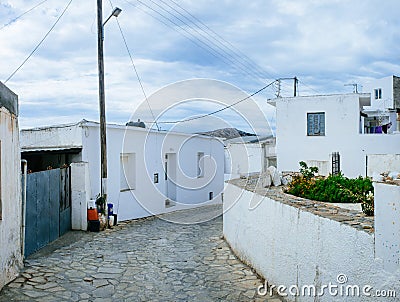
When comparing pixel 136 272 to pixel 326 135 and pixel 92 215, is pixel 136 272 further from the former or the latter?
pixel 326 135

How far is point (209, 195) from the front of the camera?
876 inches

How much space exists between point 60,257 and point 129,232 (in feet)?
12.5

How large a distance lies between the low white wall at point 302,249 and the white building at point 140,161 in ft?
20.5

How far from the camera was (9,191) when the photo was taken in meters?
6.94

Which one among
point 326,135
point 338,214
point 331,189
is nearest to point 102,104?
point 331,189

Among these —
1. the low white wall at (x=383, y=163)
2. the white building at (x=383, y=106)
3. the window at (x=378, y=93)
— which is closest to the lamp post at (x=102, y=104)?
the low white wall at (x=383, y=163)

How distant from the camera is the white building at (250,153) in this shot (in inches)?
925

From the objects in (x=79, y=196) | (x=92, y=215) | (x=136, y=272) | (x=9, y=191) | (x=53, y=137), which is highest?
(x=53, y=137)

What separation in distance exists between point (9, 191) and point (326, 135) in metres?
16.7

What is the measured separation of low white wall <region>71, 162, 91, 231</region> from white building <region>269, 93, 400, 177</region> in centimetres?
1179

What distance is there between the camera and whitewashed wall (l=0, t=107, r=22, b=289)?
6551 mm

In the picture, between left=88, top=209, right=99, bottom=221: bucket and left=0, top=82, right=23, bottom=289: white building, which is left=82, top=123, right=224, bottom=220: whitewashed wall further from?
left=0, top=82, right=23, bottom=289: white building

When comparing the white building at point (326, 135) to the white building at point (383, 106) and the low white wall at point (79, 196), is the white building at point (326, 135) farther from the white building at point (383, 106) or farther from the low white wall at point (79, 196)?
the low white wall at point (79, 196)
